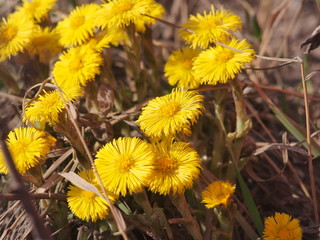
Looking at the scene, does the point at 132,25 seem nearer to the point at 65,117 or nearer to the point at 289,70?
the point at 65,117

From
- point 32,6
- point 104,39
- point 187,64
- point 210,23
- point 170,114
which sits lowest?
point 170,114


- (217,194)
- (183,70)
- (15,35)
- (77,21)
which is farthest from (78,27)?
(217,194)

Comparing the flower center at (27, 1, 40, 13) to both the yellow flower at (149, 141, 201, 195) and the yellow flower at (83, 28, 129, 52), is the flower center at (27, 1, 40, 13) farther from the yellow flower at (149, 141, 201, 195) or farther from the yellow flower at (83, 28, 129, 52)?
the yellow flower at (149, 141, 201, 195)

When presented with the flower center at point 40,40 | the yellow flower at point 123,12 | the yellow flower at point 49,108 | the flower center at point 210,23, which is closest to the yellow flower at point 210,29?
the flower center at point 210,23

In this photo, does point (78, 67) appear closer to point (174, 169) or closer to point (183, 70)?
point (183, 70)

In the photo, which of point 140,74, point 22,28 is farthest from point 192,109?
point 22,28

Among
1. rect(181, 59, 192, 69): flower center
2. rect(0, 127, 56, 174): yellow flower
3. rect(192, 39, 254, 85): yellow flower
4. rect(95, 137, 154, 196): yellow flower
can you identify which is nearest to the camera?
rect(95, 137, 154, 196): yellow flower

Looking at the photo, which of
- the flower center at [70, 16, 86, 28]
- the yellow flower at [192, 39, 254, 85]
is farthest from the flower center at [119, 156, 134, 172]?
the flower center at [70, 16, 86, 28]

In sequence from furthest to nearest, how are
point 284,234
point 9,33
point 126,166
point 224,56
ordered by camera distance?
point 9,33 → point 224,56 → point 284,234 → point 126,166
